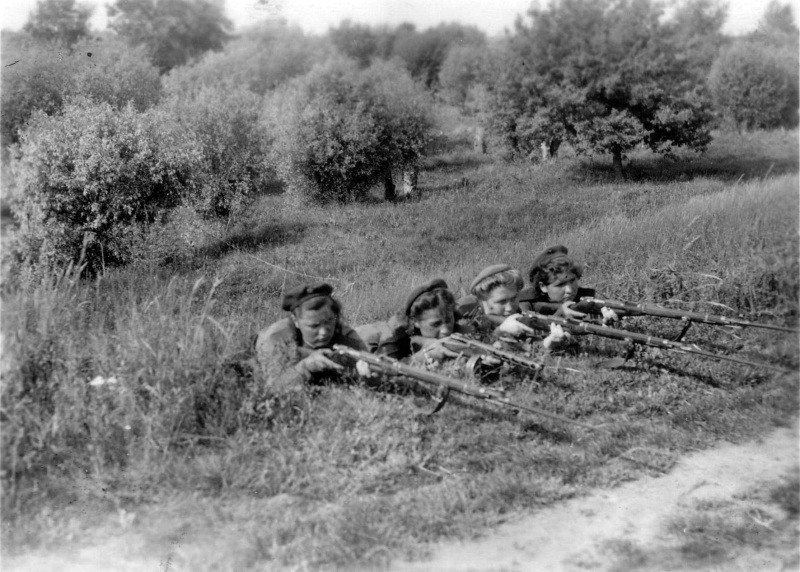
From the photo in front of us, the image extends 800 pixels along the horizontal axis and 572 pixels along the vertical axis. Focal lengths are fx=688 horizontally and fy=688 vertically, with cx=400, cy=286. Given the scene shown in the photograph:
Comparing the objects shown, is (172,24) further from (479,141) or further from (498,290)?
(498,290)

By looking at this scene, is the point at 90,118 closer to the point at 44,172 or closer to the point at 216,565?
the point at 44,172

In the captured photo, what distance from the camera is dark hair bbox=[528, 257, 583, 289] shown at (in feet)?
22.8

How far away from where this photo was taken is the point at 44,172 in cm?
1421

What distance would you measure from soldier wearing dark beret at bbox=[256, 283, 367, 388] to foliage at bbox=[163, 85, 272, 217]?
13.1 meters

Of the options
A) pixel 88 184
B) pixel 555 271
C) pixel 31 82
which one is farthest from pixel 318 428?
pixel 31 82

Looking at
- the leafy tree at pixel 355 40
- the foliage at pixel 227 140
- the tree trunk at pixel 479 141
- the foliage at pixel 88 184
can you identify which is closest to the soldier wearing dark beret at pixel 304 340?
the leafy tree at pixel 355 40

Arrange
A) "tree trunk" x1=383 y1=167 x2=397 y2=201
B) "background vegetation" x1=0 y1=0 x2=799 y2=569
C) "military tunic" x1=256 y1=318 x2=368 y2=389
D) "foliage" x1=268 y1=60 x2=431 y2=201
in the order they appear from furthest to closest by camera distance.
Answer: "foliage" x1=268 y1=60 x2=431 y2=201
"tree trunk" x1=383 y1=167 x2=397 y2=201
"military tunic" x1=256 y1=318 x2=368 y2=389
"background vegetation" x1=0 y1=0 x2=799 y2=569

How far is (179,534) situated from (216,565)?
0.30m

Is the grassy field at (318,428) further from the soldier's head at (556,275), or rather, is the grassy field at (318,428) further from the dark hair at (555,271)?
the dark hair at (555,271)

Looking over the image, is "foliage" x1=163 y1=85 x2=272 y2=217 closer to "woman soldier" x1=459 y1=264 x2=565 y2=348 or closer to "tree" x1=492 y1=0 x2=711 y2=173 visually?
"tree" x1=492 y1=0 x2=711 y2=173

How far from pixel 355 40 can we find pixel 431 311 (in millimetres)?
6662

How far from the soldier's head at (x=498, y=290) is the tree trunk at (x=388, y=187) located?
26.7 feet

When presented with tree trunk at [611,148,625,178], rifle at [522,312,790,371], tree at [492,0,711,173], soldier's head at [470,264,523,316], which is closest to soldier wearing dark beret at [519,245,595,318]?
soldier's head at [470,264,523,316]

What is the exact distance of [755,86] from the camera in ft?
37.2
